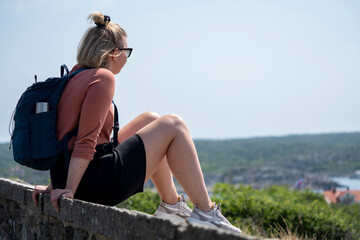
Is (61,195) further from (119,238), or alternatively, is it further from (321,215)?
(321,215)

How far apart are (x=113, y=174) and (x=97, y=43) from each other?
794mm

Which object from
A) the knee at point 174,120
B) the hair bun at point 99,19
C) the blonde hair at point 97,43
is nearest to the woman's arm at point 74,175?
the knee at point 174,120

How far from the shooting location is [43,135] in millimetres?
2504

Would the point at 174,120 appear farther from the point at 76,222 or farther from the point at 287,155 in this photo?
the point at 287,155

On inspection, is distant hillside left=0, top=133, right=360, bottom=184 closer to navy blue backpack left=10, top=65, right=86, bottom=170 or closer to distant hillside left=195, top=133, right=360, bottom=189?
distant hillside left=195, top=133, right=360, bottom=189

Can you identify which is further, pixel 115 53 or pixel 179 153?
pixel 115 53

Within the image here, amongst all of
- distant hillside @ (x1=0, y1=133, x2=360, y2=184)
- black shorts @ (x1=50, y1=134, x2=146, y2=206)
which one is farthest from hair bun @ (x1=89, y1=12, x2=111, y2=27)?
distant hillside @ (x1=0, y1=133, x2=360, y2=184)

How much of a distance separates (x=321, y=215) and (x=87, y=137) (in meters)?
6.73

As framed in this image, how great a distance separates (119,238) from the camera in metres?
2.02

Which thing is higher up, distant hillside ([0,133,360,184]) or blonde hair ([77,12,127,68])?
blonde hair ([77,12,127,68])

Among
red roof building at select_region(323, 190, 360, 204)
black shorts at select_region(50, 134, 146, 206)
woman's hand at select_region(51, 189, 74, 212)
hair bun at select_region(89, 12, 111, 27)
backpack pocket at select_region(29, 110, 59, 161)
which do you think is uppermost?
hair bun at select_region(89, 12, 111, 27)

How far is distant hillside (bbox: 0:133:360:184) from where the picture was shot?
216ft

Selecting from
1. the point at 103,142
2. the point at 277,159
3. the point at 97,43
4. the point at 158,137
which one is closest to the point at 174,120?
the point at 158,137

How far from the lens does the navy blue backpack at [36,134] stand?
2.48 metres
